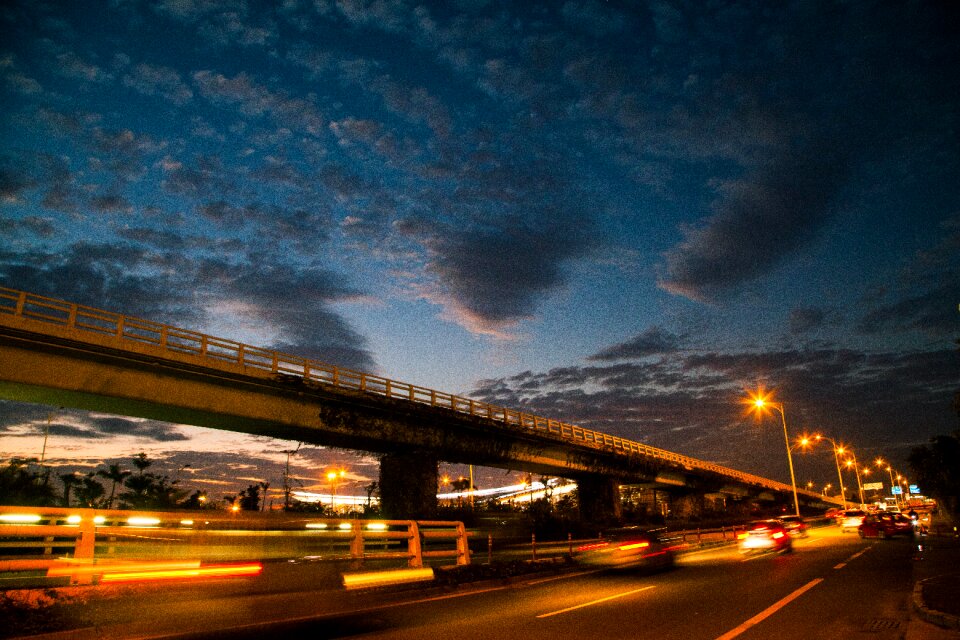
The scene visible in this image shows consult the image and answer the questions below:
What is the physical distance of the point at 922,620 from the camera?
9.35 m

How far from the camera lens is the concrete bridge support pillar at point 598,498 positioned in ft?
194

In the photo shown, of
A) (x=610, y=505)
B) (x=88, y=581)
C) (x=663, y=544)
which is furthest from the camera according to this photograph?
(x=610, y=505)

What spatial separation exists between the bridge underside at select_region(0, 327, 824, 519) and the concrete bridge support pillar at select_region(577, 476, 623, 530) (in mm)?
7507

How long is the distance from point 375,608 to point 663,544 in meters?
12.6

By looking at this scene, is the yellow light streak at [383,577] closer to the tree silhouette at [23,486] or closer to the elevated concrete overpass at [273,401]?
the elevated concrete overpass at [273,401]

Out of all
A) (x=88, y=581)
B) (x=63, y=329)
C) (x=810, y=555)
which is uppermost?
(x=63, y=329)

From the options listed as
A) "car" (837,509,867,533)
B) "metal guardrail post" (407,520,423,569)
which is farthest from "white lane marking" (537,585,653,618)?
"car" (837,509,867,533)

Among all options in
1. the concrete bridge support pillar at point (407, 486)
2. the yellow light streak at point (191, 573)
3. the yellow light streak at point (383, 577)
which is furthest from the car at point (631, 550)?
the concrete bridge support pillar at point (407, 486)

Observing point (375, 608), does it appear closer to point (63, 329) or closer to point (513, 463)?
point (63, 329)

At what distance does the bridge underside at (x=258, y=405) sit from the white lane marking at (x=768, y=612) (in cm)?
2555

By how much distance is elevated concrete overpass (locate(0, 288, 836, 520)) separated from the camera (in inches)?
966

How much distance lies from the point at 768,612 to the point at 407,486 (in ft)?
103

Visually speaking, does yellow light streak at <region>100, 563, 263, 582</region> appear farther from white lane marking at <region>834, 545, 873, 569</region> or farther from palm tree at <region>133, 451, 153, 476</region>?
palm tree at <region>133, 451, 153, 476</region>

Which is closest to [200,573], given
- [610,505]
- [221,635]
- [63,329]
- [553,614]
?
[221,635]
